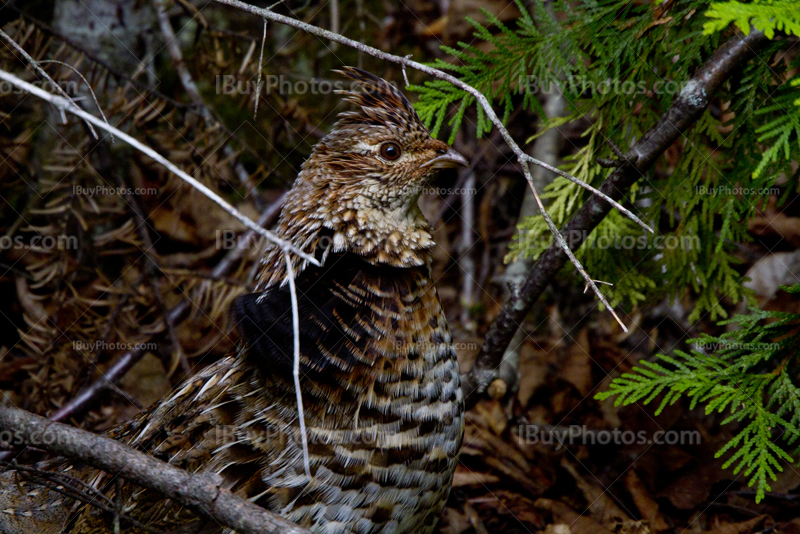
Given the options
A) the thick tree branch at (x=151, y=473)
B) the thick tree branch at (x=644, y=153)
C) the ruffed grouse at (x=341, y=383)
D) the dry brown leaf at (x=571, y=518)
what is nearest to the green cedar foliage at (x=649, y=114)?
the thick tree branch at (x=644, y=153)

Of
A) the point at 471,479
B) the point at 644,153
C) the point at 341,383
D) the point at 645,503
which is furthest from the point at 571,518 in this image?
the point at 644,153

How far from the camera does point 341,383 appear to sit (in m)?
2.71

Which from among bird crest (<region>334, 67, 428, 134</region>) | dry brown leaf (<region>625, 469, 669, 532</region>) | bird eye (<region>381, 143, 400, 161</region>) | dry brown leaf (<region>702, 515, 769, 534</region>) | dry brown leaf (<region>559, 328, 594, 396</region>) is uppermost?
bird crest (<region>334, 67, 428, 134</region>)

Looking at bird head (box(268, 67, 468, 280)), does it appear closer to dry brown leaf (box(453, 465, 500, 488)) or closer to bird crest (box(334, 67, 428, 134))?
bird crest (box(334, 67, 428, 134))

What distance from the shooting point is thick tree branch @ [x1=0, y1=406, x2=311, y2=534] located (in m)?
2.10

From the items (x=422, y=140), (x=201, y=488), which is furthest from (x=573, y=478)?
(x=201, y=488)

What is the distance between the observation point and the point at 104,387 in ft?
13.5

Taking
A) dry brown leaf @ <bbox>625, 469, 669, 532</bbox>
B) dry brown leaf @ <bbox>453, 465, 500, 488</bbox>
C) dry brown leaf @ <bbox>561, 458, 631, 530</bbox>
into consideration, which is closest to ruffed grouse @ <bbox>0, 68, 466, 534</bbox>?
dry brown leaf @ <bbox>453, 465, 500, 488</bbox>

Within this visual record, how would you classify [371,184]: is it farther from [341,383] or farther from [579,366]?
[579,366]

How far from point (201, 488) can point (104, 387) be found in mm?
2282

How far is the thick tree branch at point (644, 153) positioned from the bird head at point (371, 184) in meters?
0.66

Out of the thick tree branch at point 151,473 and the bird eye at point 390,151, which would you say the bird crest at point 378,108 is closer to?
the bird eye at point 390,151

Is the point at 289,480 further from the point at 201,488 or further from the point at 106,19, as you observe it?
the point at 106,19

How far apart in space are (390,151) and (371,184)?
200 millimetres
